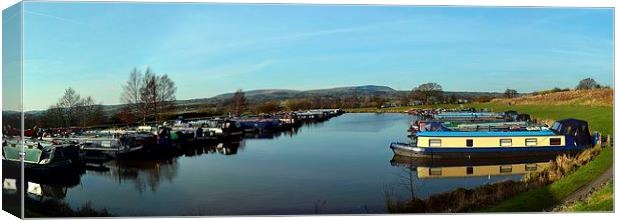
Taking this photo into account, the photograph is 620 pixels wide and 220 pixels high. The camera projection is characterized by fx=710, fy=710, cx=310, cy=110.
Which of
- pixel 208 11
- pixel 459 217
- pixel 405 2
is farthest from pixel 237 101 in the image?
pixel 459 217

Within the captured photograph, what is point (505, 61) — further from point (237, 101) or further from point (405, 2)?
point (237, 101)

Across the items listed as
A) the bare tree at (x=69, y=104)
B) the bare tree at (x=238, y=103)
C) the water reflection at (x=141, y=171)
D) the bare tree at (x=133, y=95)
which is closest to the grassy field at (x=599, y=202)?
the bare tree at (x=238, y=103)

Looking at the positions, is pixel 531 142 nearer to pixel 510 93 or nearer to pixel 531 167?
pixel 531 167

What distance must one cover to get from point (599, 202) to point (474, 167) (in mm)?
1986

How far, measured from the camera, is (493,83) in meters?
11.3

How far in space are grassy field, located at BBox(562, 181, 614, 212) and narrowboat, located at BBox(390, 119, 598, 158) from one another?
0.88 meters

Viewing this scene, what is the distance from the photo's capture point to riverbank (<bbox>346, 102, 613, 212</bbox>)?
10.9m

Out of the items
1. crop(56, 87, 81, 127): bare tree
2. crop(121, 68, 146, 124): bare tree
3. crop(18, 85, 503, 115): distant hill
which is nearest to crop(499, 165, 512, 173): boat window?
crop(18, 85, 503, 115): distant hill

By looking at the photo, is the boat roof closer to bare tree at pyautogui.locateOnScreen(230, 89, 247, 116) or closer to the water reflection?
bare tree at pyautogui.locateOnScreen(230, 89, 247, 116)

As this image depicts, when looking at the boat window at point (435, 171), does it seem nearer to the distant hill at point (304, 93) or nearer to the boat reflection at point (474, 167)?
the boat reflection at point (474, 167)

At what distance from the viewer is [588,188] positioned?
→ 1107cm

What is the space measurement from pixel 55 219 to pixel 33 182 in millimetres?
660

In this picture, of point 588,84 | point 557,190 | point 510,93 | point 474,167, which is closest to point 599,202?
point 557,190

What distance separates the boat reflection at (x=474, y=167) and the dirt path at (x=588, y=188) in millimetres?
720
